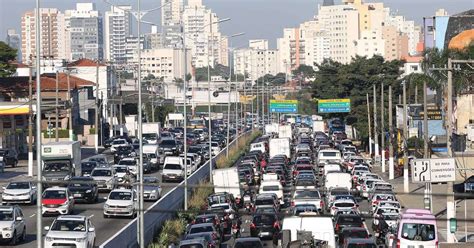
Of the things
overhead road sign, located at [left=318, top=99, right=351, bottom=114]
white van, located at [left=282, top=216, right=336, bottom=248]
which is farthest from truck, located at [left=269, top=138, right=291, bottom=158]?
white van, located at [left=282, top=216, right=336, bottom=248]

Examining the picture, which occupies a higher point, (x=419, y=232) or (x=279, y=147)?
(x=279, y=147)

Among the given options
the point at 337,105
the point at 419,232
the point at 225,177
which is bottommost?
→ the point at 419,232

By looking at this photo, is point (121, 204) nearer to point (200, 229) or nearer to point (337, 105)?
point (200, 229)

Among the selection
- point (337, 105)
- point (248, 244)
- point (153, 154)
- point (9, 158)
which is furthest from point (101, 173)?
point (337, 105)

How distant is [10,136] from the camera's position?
307ft

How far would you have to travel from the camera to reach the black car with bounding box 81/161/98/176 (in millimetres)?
63987

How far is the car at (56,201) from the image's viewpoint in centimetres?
4538

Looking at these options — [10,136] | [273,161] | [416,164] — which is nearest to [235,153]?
[273,161]

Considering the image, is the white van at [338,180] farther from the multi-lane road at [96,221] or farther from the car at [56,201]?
the car at [56,201]

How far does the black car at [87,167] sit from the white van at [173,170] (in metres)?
3.87

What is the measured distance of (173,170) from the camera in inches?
2576

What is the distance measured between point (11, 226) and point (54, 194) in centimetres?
892

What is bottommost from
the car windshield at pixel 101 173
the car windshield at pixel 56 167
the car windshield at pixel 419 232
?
the car windshield at pixel 419 232

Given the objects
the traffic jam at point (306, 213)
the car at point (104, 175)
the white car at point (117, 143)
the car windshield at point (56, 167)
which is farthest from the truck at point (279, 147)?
the car windshield at point (56, 167)
